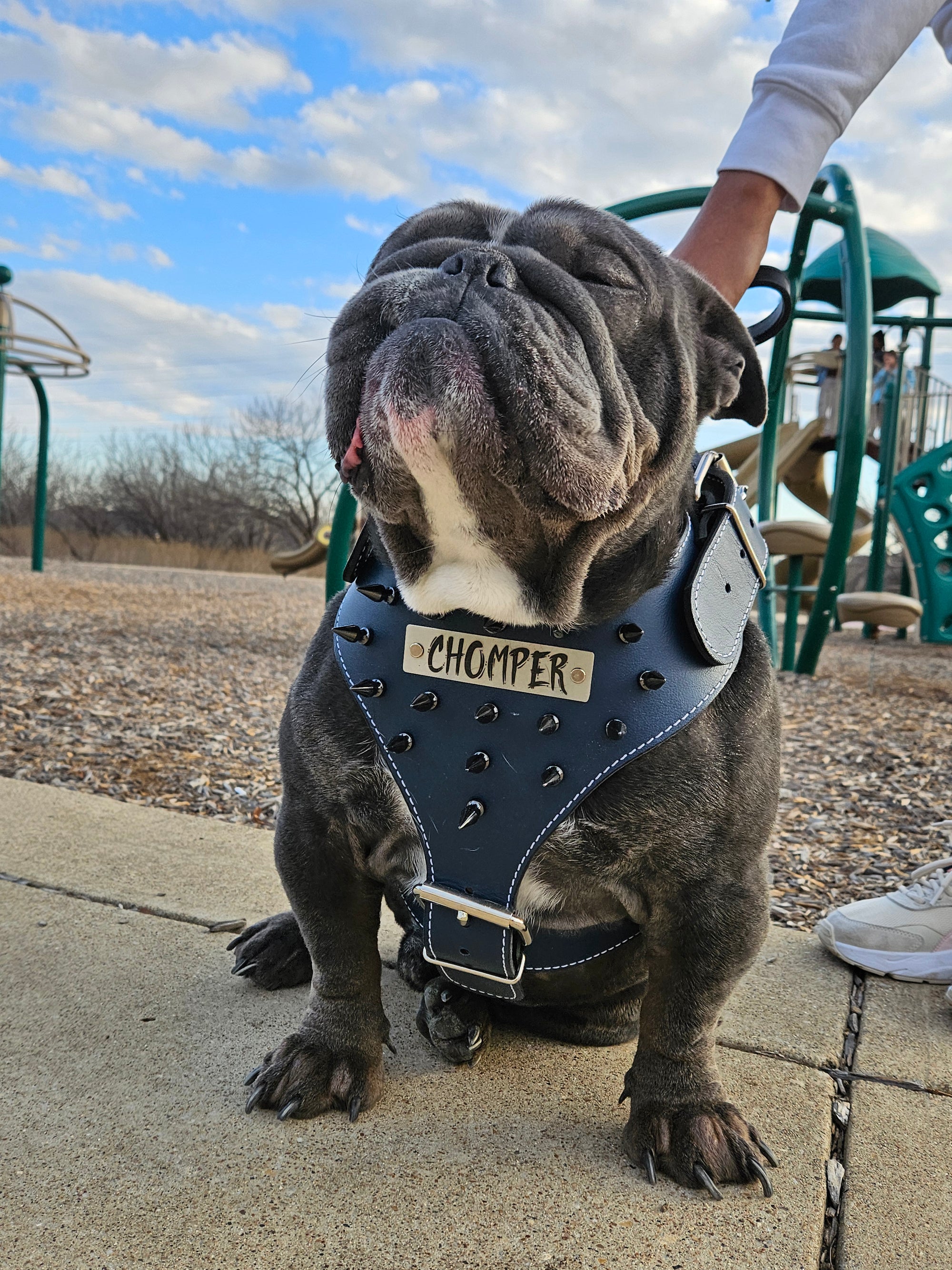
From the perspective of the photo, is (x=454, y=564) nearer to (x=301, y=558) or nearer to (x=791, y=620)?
(x=791, y=620)

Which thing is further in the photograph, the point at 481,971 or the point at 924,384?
the point at 924,384

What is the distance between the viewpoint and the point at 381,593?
1714 millimetres

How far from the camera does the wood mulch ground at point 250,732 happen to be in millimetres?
3508

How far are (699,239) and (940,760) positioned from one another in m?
3.32

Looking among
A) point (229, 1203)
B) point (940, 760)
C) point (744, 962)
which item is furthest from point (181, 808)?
point (940, 760)

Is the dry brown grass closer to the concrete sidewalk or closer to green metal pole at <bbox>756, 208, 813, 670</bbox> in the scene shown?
green metal pole at <bbox>756, 208, 813, 670</bbox>

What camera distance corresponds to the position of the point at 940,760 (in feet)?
15.3

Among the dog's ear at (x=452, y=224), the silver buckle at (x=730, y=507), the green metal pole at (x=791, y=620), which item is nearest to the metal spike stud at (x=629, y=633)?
the silver buckle at (x=730, y=507)

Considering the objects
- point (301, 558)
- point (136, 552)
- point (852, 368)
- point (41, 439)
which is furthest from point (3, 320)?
point (136, 552)

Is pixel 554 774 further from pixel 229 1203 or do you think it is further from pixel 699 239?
pixel 699 239

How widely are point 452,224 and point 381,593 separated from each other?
2.18ft

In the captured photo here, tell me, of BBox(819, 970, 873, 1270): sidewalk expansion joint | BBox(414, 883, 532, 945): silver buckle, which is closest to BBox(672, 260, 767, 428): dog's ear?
BBox(414, 883, 532, 945): silver buckle

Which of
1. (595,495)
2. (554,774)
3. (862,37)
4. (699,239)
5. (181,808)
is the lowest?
(181,808)

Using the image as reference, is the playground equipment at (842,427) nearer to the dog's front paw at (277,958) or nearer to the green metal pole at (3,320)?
the dog's front paw at (277,958)
